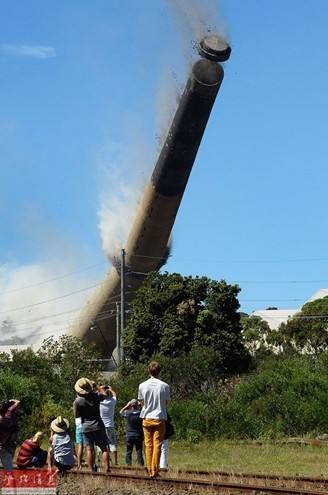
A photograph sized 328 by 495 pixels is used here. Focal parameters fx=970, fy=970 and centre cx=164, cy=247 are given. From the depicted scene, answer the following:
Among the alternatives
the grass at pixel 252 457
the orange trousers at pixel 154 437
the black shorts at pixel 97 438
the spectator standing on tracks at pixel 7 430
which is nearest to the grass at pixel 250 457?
the grass at pixel 252 457

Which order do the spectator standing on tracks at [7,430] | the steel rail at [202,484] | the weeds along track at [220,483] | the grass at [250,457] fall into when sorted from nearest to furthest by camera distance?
the steel rail at [202,484] → the weeds along track at [220,483] → the spectator standing on tracks at [7,430] → the grass at [250,457]

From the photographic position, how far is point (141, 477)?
14414mm

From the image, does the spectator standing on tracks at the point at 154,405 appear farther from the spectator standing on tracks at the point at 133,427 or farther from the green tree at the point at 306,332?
the green tree at the point at 306,332

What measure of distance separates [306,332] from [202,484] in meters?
65.5

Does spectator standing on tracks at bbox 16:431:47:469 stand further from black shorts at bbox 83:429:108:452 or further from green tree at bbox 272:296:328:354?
green tree at bbox 272:296:328:354

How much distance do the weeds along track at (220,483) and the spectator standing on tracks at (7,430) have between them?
118 cm

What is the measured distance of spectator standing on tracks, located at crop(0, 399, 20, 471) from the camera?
14.4m

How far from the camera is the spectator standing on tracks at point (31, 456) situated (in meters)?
16.7

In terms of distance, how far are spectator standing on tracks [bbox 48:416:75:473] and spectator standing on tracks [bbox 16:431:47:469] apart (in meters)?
0.87

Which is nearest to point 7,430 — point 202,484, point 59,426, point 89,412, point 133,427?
point 59,426

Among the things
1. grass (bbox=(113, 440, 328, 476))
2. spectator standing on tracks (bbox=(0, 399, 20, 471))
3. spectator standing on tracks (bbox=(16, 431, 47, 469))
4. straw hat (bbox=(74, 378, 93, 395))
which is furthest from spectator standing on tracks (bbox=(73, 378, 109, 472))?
grass (bbox=(113, 440, 328, 476))

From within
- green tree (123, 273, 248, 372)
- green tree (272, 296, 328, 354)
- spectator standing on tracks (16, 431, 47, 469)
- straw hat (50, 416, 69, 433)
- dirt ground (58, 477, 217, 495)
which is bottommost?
dirt ground (58, 477, 217, 495)

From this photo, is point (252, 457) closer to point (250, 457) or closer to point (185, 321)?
point (250, 457)

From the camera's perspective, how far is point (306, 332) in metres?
77.8
